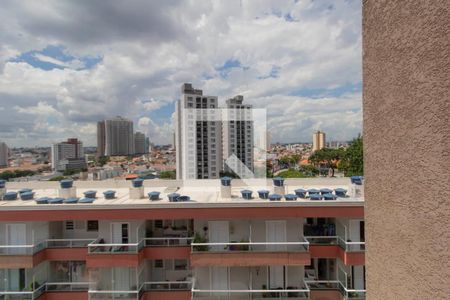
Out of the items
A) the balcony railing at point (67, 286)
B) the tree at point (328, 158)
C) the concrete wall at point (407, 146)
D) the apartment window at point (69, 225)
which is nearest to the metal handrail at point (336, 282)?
the concrete wall at point (407, 146)

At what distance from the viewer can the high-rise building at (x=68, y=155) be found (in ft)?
359

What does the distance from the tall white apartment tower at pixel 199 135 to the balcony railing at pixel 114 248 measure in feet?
182

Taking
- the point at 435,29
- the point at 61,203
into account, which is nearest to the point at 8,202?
the point at 61,203

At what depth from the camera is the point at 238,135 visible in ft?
254

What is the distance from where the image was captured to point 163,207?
36.8 ft

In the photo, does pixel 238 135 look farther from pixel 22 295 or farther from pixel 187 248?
pixel 22 295

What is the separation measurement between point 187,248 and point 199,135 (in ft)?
207

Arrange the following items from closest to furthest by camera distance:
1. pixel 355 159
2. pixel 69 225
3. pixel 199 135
Result: pixel 69 225
pixel 355 159
pixel 199 135

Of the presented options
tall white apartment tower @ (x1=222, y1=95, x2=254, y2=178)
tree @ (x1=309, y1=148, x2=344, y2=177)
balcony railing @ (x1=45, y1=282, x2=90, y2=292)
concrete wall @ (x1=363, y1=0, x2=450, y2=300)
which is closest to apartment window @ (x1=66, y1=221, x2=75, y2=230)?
balcony railing @ (x1=45, y1=282, x2=90, y2=292)

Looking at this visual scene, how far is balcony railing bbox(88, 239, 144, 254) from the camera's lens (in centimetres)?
1099

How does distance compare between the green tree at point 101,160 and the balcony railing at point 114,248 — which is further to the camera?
the green tree at point 101,160

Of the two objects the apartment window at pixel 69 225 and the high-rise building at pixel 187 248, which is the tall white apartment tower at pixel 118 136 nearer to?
the high-rise building at pixel 187 248

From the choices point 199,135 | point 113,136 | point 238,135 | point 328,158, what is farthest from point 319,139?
point 113,136

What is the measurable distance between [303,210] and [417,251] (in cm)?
875
